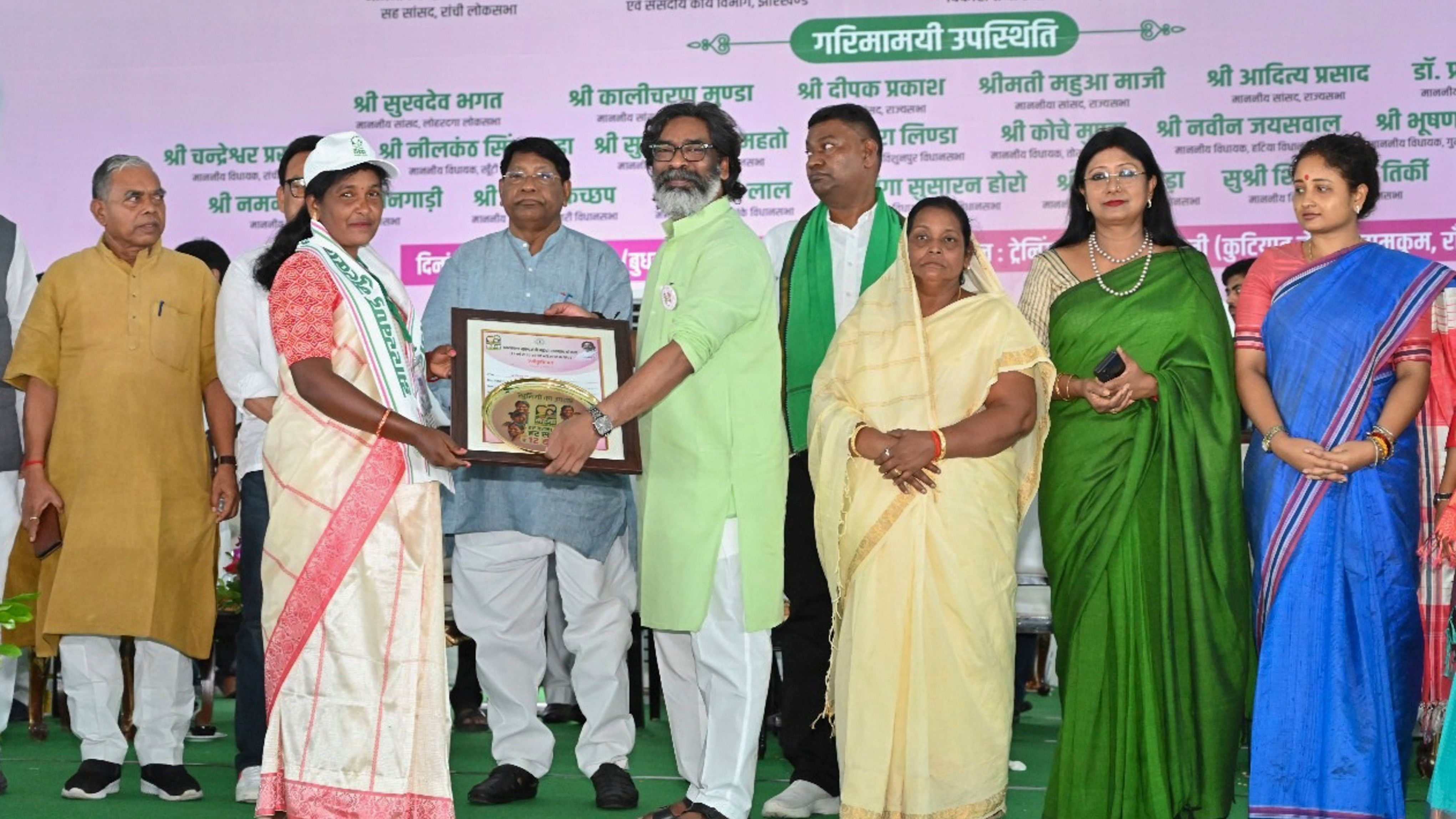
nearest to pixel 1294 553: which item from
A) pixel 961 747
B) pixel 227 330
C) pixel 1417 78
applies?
pixel 961 747

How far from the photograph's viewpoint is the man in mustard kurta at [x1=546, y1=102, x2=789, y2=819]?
4.27 metres

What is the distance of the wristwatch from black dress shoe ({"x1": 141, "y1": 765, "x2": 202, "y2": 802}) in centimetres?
198

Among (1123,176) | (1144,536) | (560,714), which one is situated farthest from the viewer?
(560,714)

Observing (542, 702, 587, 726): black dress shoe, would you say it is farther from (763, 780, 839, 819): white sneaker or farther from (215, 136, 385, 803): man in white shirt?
(763, 780, 839, 819): white sneaker

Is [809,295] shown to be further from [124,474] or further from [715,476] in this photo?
[124,474]

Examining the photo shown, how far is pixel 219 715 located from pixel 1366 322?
5.22 m

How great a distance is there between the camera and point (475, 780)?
544 cm

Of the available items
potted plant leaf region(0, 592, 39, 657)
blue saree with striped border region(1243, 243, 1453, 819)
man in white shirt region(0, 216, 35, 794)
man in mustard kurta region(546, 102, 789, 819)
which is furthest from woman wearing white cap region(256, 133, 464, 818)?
blue saree with striped border region(1243, 243, 1453, 819)

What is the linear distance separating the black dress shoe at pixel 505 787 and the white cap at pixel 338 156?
1825 millimetres

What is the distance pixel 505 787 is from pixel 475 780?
64 centimetres

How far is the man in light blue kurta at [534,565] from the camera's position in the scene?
491 cm

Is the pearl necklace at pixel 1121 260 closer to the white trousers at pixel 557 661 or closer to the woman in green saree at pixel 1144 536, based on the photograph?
the woman in green saree at pixel 1144 536

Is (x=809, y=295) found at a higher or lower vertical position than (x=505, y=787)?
higher

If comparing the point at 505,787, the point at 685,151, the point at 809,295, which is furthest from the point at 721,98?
the point at 505,787
